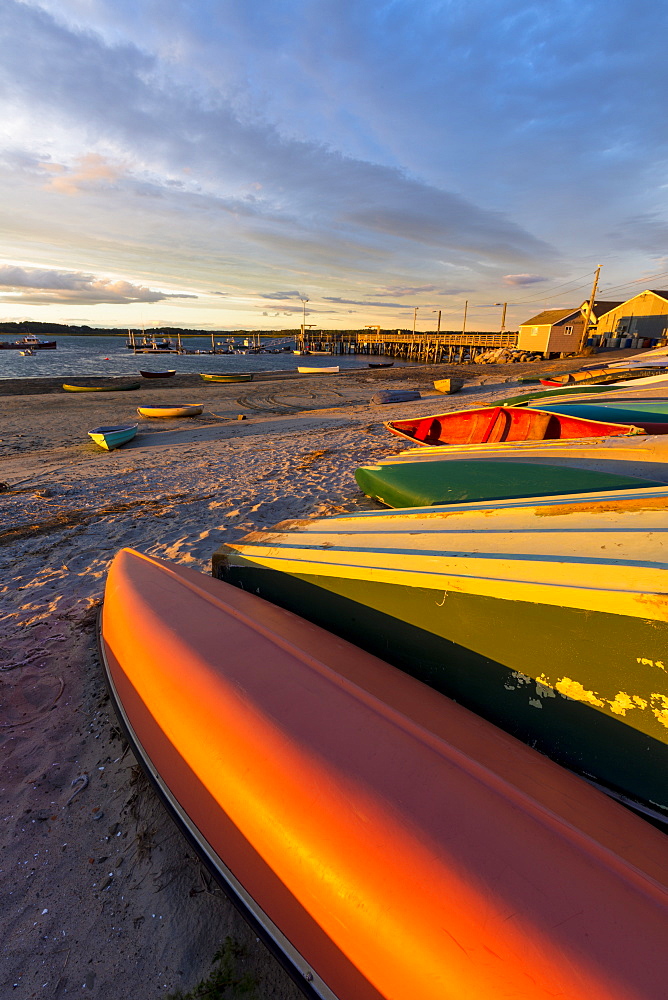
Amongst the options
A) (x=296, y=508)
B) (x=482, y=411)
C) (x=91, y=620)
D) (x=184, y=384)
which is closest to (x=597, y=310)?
(x=184, y=384)

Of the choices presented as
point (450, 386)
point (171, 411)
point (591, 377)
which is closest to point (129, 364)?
point (171, 411)

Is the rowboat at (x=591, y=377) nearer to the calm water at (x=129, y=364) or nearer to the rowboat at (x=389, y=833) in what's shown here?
the rowboat at (x=389, y=833)


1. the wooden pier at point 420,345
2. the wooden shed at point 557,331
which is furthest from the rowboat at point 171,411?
the wooden pier at point 420,345

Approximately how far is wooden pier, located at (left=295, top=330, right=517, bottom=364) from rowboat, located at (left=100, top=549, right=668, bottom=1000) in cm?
4945

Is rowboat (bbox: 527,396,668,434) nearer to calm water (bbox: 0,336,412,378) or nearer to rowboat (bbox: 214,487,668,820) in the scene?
rowboat (bbox: 214,487,668,820)

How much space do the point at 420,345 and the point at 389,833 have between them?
67341 mm

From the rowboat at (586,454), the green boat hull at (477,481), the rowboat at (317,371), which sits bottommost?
the green boat hull at (477,481)

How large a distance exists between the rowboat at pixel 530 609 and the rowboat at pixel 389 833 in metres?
0.17

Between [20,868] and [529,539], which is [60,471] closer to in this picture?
[20,868]

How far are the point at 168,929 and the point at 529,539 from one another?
8.44 feet

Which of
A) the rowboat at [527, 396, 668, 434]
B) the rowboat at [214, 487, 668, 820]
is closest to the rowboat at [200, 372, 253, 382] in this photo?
the rowboat at [527, 396, 668, 434]

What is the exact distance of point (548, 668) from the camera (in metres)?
2.01

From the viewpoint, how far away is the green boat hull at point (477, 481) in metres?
4.36

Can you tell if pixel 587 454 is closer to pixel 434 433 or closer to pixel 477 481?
pixel 477 481
